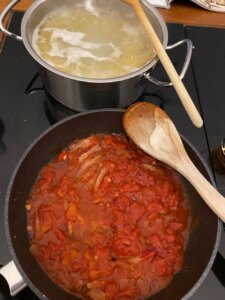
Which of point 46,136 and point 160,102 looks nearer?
point 46,136

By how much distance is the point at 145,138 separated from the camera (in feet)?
3.20

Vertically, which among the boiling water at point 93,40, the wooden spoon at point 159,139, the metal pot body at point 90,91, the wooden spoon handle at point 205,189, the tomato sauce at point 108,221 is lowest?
the tomato sauce at point 108,221

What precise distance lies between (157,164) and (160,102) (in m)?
0.27

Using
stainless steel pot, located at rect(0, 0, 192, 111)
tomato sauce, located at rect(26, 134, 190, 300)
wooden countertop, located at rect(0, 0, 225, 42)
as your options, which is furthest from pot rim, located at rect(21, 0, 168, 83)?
wooden countertop, located at rect(0, 0, 225, 42)

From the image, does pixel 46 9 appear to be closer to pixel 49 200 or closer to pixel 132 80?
pixel 132 80

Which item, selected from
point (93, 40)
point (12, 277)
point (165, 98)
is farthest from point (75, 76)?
point (12, 277)

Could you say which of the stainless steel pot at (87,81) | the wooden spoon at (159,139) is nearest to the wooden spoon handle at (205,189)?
the wooden spoon at (159,139)

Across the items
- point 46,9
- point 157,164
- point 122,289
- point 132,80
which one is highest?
point 46,9

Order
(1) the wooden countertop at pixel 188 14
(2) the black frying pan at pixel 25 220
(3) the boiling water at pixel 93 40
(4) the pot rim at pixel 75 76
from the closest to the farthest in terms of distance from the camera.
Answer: (2) the black frying pan at pixel 25 220 → (4) the pot rim at pixel 75 76 → (3) the boiling water at pixel 93 40 → (1) the wooden countertop at pixel 188 14

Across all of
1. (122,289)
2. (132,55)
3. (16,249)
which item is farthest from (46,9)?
(122,289)

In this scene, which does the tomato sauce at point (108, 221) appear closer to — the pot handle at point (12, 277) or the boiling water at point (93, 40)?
the pot handle at point (12, 277)

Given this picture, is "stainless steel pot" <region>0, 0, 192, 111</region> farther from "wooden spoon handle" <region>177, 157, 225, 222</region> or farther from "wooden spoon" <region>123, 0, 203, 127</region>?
"wooden spoon handle" <region>177, 157, 225, 222</region>

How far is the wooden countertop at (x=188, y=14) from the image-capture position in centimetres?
141

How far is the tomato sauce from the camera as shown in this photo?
0.88 m
